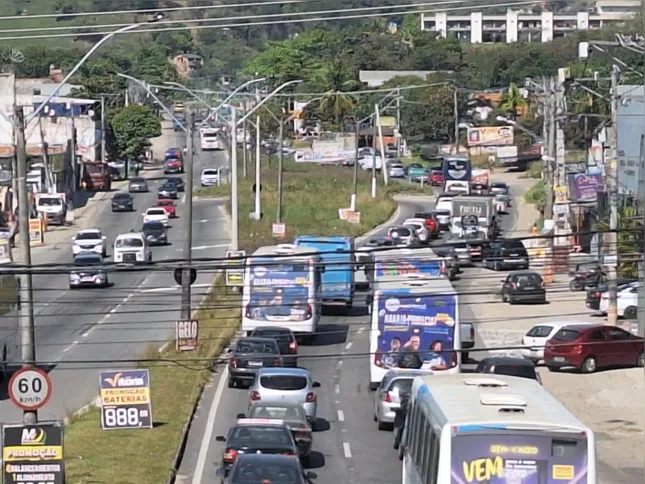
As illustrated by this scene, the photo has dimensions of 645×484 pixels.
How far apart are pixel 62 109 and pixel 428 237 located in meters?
47.9

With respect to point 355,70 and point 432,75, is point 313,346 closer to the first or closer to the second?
point 432,75

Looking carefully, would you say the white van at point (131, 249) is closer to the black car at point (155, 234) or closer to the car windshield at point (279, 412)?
the black car at point (155, 234)

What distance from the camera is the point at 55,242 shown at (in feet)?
236

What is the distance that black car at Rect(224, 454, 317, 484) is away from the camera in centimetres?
2170

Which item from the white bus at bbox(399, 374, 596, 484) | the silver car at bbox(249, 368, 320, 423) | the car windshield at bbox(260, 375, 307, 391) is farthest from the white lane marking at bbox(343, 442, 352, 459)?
the white bus at bbox(399, 374, 596, 484)

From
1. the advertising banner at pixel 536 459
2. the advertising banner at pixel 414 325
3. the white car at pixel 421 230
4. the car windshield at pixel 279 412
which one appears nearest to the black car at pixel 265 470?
the car windshield at pixel 279 412

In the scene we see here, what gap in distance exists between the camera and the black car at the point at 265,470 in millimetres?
21703

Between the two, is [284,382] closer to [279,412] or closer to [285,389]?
[285,389]

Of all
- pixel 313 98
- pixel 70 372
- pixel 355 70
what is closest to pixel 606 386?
pixel 70 372

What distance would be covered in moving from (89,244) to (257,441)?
133 ft

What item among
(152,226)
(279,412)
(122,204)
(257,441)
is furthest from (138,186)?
(257,441)

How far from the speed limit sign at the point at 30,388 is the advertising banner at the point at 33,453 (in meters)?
1.36

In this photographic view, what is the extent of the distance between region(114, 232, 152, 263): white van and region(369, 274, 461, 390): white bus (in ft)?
87.1

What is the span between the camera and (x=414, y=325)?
1403 inches
